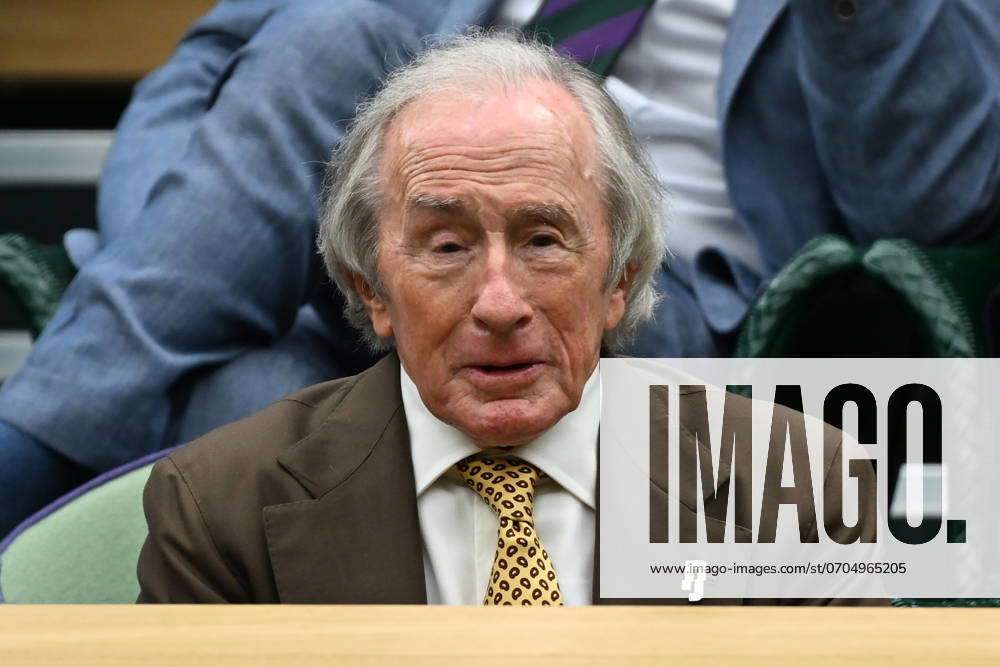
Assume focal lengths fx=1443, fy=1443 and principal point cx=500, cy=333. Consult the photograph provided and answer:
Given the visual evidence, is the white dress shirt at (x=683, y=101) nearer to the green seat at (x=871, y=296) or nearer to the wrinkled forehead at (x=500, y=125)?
the green seat at (x=871, y=296)

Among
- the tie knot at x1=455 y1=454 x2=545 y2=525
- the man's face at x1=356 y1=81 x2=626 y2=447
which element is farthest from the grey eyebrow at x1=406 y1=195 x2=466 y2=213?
the tie knot at x1=455 y1=454 x2=545 y2=525

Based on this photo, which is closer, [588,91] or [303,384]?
[588,91]

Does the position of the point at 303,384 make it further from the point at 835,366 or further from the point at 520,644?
the point at 520,644

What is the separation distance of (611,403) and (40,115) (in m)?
2.67

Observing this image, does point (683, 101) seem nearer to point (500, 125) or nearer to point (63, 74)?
point (500, 125)

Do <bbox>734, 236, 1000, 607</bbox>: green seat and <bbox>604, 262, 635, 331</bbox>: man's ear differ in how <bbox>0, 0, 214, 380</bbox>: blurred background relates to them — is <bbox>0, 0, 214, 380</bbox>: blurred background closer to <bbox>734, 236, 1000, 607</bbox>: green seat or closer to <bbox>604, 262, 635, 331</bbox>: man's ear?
<bbox>734, 236, 1000, 607</bbox>: green seat

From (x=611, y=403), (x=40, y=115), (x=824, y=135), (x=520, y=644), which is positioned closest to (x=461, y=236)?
(x=611, y=403)

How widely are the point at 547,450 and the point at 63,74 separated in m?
2.59

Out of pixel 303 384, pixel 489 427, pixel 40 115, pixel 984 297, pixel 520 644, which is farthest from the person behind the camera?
Answer: pixel 40 115

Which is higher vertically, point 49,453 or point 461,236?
point 461,236

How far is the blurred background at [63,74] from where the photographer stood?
3.59 meters

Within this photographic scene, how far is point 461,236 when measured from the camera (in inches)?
58.9

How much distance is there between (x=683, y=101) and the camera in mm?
2682

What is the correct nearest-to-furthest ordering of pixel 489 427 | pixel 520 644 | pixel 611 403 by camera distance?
pixel 520 644, pixel 489 427, pixel 611 403
